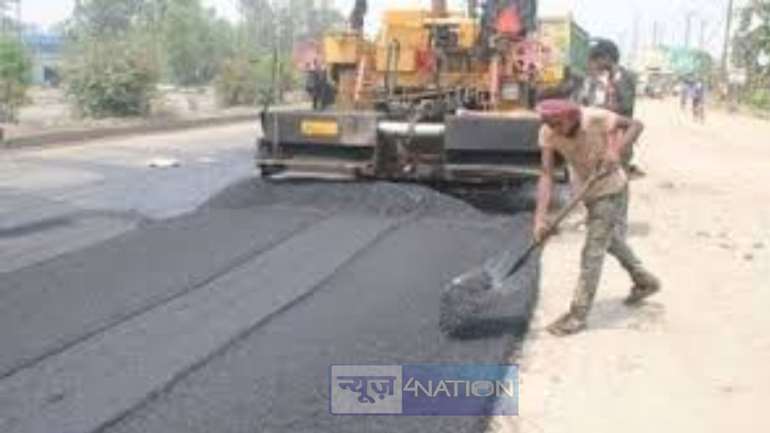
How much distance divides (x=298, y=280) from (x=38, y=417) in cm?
334

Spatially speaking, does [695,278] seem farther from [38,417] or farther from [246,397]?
[38,417]

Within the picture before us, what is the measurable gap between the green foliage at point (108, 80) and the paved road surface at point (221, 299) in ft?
52.4

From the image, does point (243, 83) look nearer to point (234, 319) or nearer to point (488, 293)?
point (234, 319)

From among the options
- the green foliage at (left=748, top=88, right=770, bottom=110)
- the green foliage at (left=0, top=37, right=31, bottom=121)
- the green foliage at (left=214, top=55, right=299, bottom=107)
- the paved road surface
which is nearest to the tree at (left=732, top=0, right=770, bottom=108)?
the green foliage at (left=748, top=88, right=770, bottom=110)

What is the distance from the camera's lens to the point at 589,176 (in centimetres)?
723

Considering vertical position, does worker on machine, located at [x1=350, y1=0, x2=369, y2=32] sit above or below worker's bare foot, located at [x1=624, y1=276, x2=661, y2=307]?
above

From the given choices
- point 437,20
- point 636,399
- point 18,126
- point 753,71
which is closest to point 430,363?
point 636,399

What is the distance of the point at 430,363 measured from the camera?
6207 mm

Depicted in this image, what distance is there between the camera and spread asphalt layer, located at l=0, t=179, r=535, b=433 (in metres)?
5.34

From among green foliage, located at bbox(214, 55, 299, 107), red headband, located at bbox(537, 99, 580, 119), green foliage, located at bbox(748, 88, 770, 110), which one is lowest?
green foliage, located at bbox(748, 88, 770, 110)

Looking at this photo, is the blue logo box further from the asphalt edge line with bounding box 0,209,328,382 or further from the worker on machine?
the worker on machine

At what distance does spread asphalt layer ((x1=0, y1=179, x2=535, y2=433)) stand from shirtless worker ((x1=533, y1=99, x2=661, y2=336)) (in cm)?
56

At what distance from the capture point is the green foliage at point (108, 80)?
29.7 meters

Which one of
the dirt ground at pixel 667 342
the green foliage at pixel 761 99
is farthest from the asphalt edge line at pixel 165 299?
the green foliage at pixel 761 99
